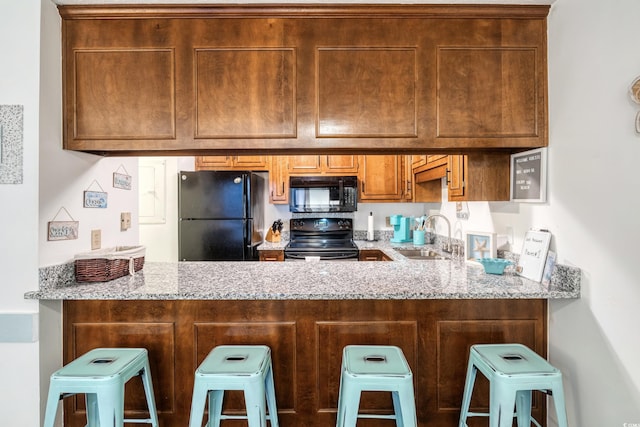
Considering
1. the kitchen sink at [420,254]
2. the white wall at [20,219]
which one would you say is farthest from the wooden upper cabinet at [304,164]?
the white wall at [20,219]

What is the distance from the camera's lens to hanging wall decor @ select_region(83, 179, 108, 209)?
175 cm

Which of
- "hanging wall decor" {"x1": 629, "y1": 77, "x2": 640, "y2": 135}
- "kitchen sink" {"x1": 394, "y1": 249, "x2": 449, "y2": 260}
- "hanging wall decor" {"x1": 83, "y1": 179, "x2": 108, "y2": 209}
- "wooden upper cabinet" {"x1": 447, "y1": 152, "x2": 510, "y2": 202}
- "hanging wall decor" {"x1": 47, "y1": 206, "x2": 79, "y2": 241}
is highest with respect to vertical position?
"hanging wall decor" {"x1": 629, "y1": 77, "x2": 640, "y2": 135}

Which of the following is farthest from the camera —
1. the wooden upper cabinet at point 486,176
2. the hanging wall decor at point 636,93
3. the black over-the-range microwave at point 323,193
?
the black over-the-range microwave at point 323,193

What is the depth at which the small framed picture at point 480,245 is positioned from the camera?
1.90 m

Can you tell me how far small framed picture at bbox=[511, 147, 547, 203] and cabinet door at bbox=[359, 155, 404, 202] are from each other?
158 centimetres

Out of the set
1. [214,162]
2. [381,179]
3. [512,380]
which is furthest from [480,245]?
[214,162]

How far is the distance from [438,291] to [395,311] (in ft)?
0.86

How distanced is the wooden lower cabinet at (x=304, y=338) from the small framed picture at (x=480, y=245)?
0.41 metres

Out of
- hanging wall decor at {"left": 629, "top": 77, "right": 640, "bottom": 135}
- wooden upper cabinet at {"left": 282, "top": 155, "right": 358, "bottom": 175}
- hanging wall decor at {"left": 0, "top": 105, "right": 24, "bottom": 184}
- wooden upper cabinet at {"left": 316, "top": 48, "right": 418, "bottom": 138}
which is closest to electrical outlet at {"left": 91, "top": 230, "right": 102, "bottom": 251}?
hanging wall decor at {"left": 0, "top": 105, "right": 24, "bottom": 184}

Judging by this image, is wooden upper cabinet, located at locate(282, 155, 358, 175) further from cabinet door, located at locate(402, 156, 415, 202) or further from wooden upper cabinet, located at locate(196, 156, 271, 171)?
cabinet door, located at locate(402, 156, 415, 202)

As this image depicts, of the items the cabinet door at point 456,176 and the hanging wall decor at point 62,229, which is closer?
the hanging wall decor at point 62,229

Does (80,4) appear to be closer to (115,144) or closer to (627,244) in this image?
(115,144)

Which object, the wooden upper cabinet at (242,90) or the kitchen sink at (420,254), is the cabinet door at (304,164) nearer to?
the kitchen sink at (420,254)

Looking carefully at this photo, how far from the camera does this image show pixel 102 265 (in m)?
1.64
